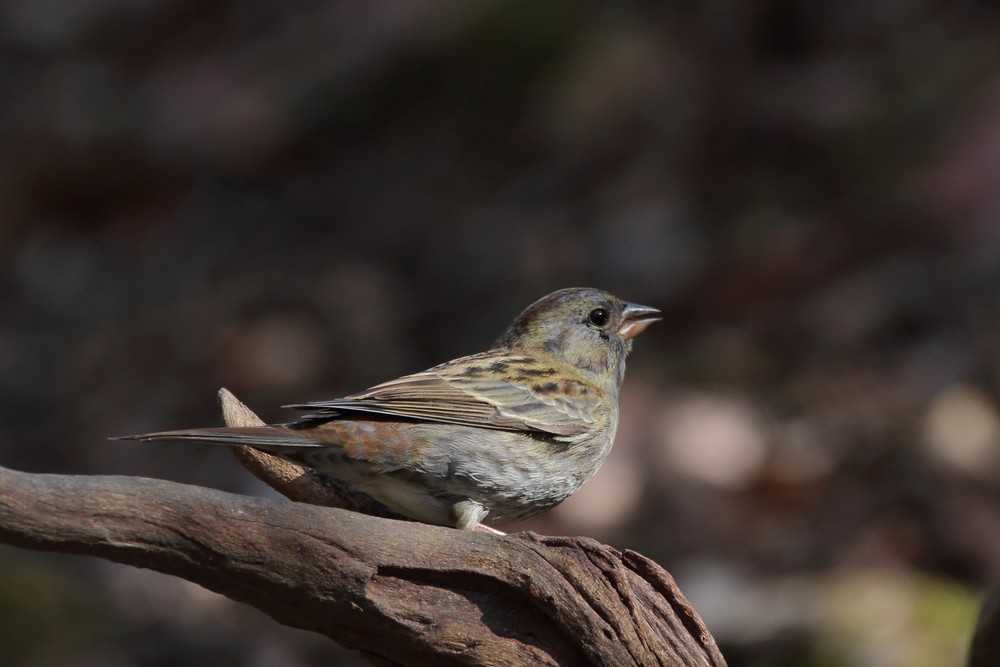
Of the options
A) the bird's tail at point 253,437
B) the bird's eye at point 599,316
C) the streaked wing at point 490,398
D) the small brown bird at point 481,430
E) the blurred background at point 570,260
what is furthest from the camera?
the blurred background at point 570,260

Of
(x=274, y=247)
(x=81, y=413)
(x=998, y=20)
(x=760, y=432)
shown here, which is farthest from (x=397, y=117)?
(x=760, y=432)

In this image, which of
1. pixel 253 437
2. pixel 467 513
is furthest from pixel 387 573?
pixel 467 513

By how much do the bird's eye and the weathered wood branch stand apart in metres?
1.26

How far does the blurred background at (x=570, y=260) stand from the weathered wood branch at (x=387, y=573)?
6.13ft

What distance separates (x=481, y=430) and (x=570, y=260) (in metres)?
4.83

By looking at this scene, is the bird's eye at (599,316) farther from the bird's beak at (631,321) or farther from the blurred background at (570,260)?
the blurred background at (570,260)

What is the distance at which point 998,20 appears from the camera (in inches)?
316

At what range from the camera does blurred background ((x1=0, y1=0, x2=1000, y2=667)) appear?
217 inches

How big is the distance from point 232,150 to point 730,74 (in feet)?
12.6

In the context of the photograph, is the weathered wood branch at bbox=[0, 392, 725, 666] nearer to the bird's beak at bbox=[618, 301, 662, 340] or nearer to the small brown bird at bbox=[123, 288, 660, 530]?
the small brown bird at bbox=[123, 288, 660, 530]

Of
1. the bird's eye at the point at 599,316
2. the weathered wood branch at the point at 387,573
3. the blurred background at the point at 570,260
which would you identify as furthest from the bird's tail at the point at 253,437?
the blurred background at the point at 570,260

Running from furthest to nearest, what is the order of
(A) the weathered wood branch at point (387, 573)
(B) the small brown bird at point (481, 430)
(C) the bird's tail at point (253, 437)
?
(B) the small brown bird at point (481, 430), (C) the bird's tail at point (253, 437), (A) the weathered wood branch at point (387, 573)

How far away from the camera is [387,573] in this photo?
8.06 ft

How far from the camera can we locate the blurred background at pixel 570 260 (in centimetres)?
551
